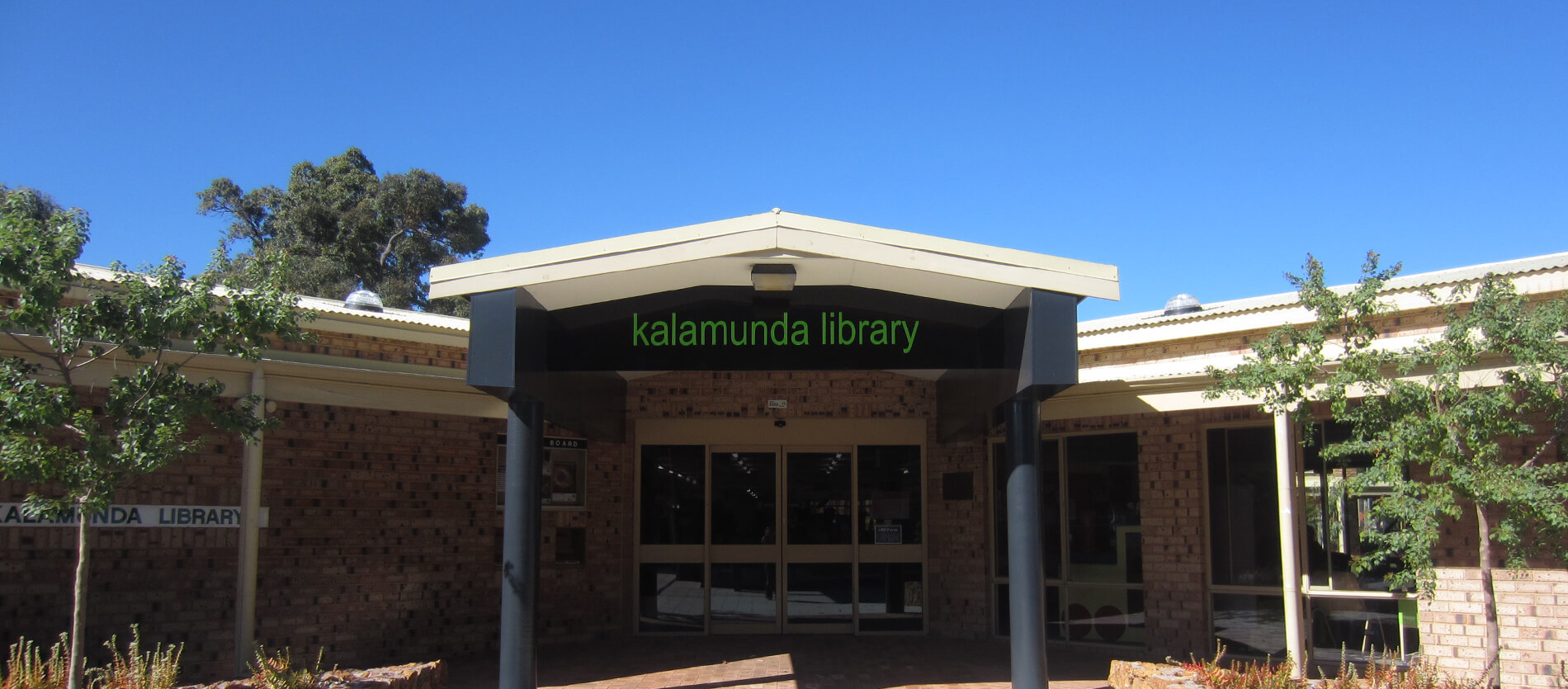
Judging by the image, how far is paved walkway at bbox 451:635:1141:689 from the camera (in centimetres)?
968

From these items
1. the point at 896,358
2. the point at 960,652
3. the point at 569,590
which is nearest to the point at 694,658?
the point at 569,590

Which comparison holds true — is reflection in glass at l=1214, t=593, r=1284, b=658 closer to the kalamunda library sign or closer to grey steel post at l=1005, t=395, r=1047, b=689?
grey steel post at l=1005, t=395, r=1047, b=689

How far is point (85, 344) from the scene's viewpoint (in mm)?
7297

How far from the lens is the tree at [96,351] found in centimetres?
633

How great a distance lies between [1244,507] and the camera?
10484mm

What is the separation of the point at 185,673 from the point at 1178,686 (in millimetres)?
7946

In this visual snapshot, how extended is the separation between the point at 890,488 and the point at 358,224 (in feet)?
71.0

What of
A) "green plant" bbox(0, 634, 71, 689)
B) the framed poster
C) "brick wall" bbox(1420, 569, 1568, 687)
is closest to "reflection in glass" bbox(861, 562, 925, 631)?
the framed poster

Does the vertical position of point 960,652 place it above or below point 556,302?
below

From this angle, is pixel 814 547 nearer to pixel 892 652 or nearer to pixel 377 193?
pixel 892 652

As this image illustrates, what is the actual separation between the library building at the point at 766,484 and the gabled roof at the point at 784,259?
0.02 meters

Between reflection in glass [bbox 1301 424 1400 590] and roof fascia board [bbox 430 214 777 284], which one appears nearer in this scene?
roof fascia board [bbox 430 214 777 284]

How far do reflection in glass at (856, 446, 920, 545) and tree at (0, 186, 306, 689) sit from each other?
7.30m

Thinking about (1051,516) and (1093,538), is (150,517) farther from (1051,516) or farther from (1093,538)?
(1093,538)
